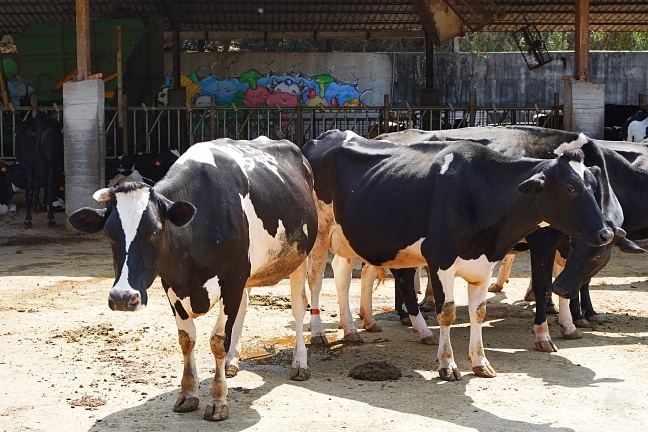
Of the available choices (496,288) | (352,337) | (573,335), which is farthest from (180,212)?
(496,288)

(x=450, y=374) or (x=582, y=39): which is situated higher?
(x=582, y=39)

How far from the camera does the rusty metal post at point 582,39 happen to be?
16922 millimetres

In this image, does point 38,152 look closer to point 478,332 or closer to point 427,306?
point 427,306

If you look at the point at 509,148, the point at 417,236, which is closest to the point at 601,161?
the point at 509,148

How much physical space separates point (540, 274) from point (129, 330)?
395cm

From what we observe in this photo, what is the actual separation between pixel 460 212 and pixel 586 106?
10035 millimetres

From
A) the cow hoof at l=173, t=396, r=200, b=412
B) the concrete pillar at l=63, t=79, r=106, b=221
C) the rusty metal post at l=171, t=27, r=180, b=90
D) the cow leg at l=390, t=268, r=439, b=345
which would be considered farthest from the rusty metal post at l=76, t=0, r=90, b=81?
the cow hoof at l=173, t=396, r=200, b=412

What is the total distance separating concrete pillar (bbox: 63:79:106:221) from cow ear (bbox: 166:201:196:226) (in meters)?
11.3

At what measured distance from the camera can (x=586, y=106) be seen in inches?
670

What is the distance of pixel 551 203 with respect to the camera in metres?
7.56

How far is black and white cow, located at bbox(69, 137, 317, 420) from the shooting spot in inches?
235

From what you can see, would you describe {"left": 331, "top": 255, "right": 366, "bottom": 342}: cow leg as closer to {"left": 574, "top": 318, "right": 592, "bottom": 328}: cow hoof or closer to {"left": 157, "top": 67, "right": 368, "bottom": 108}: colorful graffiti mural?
{"left": 574, "top": 318, "right": 592, "bottom": 328}: cow hoof

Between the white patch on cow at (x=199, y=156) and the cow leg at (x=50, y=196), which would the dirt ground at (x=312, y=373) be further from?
the cow leg at (x=50, y=196)

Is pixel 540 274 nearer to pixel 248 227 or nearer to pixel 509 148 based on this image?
pixel 509 148
